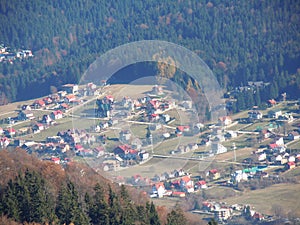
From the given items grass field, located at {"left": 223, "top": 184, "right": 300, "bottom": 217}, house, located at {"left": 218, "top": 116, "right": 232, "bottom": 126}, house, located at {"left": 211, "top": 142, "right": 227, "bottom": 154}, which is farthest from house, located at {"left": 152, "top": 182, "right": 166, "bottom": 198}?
house, located at {"left": 218, "top": 116, "right": 232, "bottom": 126}

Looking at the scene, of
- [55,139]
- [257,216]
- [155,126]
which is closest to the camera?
[257,216]

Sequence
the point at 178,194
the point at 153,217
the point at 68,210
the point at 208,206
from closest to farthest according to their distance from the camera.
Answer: the point at 68,210 → the point at 153,217 → the point at 208,206 → the point at 178,194

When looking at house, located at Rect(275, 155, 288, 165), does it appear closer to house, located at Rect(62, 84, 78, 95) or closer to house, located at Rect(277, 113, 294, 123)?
house, located at Rect(277, 113, 294, 123)

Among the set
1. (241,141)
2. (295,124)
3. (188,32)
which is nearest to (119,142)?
(241,141)

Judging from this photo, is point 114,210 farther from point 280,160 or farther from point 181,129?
point 181,129

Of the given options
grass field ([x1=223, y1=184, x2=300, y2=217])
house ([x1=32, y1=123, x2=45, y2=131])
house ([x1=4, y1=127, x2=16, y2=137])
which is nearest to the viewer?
grass field ([x1=223, y1=184, x2=300, y2=217])

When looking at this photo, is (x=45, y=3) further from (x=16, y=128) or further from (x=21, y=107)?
(x=16, y=128)

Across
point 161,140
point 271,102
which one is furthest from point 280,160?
point 271,102
